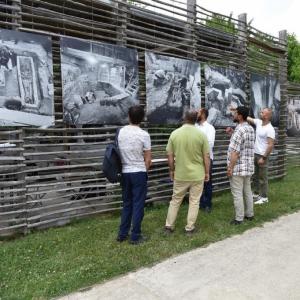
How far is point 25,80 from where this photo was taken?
525cm

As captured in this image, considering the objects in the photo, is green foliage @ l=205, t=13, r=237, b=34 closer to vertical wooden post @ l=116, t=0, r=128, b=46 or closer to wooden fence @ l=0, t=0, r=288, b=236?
wooden fence @ l=0, t=0, r=288, b=236

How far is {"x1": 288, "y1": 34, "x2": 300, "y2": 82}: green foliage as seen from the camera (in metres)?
25.5

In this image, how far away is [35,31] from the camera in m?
5.42

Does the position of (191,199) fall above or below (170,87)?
below

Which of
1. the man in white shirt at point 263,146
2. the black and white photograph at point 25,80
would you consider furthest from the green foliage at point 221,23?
the black and white photograph at point 25,80

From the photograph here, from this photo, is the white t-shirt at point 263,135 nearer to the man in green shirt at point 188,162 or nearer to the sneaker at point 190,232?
the man in green shirt at point 188,162

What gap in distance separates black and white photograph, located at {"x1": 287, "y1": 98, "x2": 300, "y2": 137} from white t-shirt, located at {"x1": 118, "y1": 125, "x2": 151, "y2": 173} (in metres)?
8.26

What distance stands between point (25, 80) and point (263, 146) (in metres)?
4.25

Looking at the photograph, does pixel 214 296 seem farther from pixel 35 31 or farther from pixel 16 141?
pixel 35 31

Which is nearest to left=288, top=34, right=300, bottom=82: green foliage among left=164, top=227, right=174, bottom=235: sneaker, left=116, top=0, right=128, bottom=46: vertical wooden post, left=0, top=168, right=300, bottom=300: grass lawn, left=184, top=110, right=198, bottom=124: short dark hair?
left=0, top=168, right=300, bottom=300: grass lawn

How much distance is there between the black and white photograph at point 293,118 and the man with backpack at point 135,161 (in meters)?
8.24

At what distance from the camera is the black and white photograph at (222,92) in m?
8.07

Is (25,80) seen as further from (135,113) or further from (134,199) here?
(134,199)

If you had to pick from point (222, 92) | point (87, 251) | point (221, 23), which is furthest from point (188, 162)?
point (221, 23)
